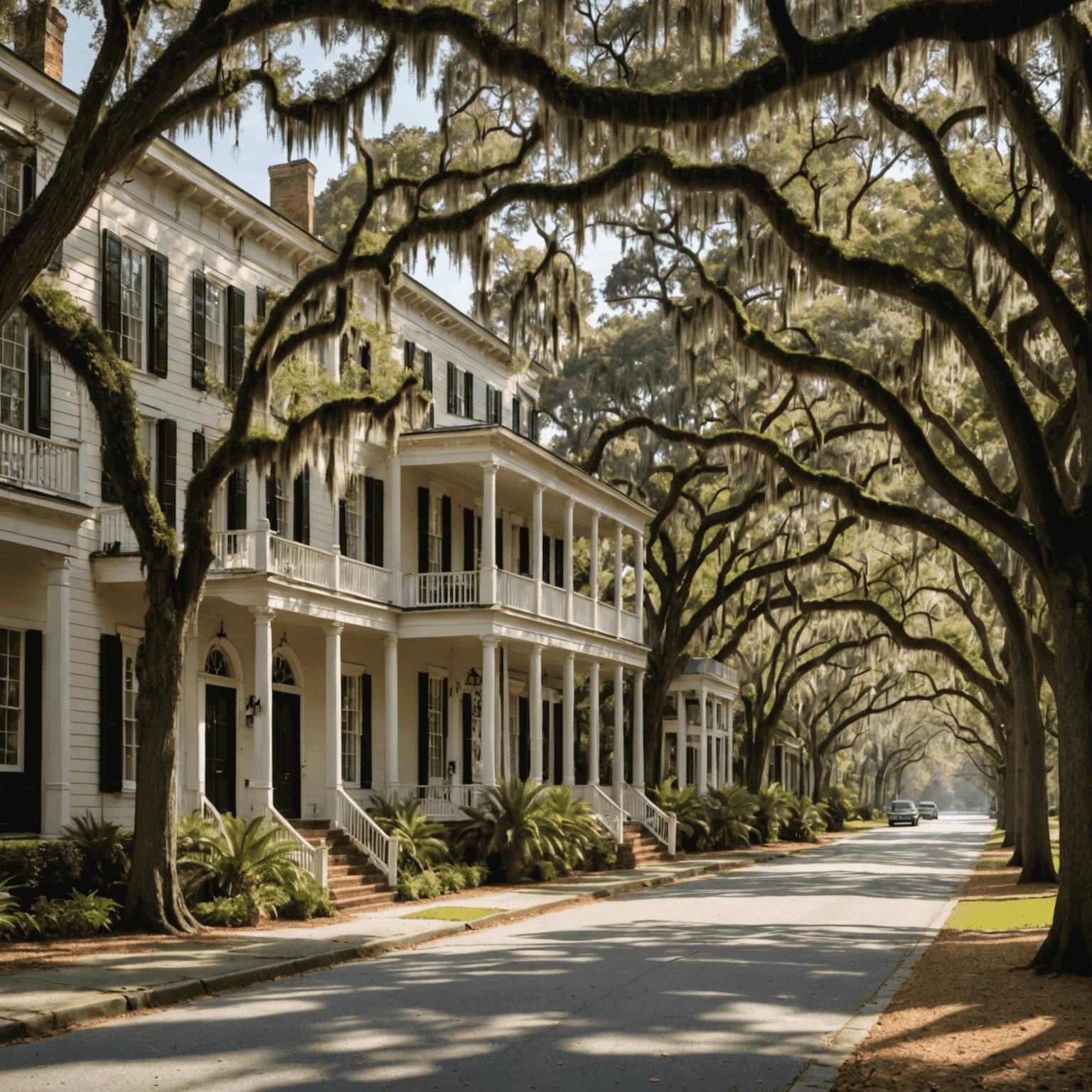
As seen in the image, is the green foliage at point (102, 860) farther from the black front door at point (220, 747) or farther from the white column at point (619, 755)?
the white column at point (619, 755)

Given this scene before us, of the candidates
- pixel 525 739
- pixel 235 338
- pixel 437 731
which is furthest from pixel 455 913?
pixel 525 739

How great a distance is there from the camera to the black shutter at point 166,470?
20328mm

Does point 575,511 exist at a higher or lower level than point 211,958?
higher

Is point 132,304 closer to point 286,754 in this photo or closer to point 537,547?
point 286,754

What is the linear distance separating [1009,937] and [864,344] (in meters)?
14.9

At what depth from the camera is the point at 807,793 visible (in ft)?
226

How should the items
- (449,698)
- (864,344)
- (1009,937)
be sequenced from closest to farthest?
(1009,937), (864,344), (449,698)

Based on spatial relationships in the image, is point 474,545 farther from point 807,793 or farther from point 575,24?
point 807,793

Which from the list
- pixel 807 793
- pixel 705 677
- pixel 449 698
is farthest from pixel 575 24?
pixel 807 793

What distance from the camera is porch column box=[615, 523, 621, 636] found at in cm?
3183

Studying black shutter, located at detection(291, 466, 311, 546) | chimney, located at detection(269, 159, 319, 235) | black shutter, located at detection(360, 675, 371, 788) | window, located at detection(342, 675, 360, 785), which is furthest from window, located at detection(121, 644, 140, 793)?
chimney, located at detection(269, 159, 319, 235)

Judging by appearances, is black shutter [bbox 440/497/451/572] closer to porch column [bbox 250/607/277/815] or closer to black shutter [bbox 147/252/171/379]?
porch column [bbox 250/607/277/815]

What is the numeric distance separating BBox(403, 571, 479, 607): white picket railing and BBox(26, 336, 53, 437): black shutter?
28.2 feet

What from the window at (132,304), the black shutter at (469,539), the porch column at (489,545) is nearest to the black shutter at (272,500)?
the window at (132,304)
